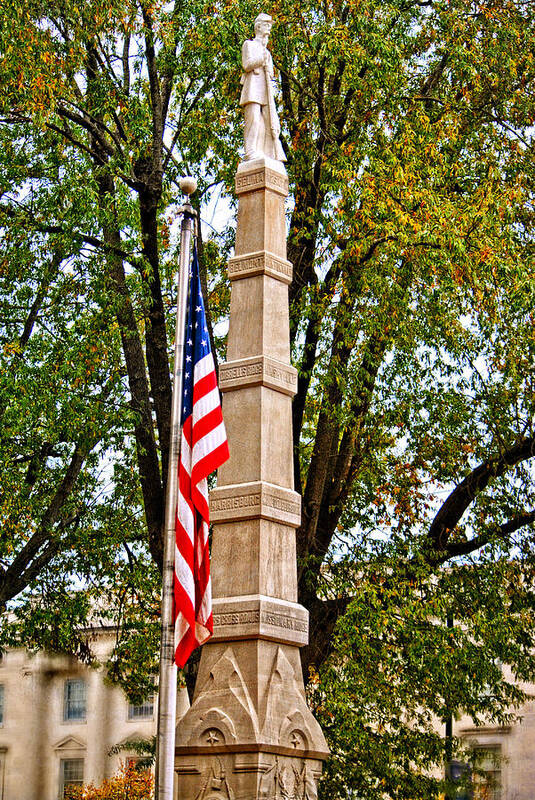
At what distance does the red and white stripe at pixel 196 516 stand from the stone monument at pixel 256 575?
0.66ft

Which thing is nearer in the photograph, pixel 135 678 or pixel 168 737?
pixel 168 737

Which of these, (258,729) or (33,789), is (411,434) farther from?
(33,789)

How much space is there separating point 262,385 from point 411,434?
678 cm

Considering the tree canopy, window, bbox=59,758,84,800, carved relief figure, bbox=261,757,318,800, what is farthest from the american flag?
window, bbox=59,758,84,800

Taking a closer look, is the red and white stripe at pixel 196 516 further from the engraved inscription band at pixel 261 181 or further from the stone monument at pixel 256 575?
the engraved inscription band at pixel 261 181

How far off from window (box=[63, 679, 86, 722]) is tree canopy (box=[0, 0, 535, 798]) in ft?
86.6

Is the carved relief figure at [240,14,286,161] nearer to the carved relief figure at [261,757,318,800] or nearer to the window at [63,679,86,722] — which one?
the carved relief figure at [261,757,318,800]

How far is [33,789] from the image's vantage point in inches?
1721

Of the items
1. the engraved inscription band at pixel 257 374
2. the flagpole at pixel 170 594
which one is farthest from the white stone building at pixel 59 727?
the engraved inscription band at pixel 257 374

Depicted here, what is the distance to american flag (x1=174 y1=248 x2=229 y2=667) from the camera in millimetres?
10195

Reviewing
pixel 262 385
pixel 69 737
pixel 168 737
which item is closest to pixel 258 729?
pixel 168 737

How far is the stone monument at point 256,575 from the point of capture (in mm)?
9898

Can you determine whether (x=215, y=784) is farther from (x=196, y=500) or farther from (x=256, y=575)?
(x=196, y=500)

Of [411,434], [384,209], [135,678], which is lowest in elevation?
[135,678]
